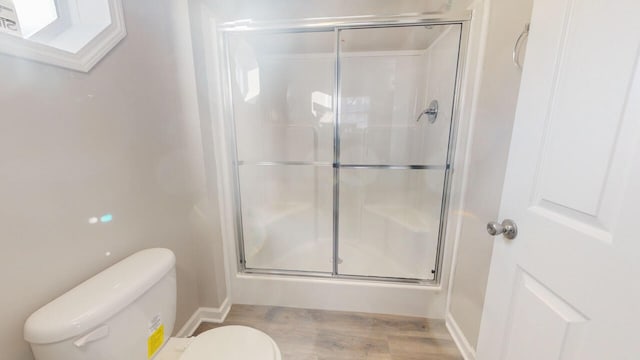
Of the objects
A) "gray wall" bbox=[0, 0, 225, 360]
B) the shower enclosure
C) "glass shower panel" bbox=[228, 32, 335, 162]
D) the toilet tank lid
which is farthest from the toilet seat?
"glass shower panel" bbox=[228, 32, 335, 162]

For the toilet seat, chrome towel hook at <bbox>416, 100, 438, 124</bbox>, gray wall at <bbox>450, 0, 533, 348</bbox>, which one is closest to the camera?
the toilet seat

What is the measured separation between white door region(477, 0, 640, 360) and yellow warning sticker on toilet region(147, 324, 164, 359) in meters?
1.26

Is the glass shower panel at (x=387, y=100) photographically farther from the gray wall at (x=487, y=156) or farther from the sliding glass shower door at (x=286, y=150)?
the gray wall at (x=487, y=156)

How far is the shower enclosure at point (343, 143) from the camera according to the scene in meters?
1.71

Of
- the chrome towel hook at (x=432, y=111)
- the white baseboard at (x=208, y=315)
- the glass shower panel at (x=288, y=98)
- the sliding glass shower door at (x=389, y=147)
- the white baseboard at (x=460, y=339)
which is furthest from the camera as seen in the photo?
the glass shower panel at (x=288, y=98)

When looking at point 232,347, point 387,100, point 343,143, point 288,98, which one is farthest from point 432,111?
point 232,347

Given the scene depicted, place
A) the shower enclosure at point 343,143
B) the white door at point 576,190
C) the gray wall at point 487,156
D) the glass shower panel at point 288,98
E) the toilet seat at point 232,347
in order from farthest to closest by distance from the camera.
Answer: the glass shower panel at point 288,98
the shower enclosure at point 343,143
the gray wall at point 487,156
the toilet seat at point 232,347
the white door at point 576,190

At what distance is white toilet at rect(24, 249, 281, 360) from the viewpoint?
0.65 m

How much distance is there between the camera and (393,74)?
8.17 ft

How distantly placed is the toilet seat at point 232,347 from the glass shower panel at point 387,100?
1777 millimetres

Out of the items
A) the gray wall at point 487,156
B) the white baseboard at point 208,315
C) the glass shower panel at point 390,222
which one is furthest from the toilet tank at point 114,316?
the gray wall at point 487,156

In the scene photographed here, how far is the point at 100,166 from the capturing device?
3.03 feet

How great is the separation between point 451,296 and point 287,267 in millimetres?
1169

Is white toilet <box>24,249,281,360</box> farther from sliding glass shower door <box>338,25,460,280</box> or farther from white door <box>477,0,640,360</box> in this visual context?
sliding glass shower door <box>338,25,460,280</box>
